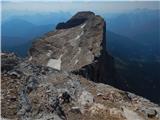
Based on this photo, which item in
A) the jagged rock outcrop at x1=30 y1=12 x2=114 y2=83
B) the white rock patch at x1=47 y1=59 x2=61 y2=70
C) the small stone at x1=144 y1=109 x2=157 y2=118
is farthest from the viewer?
the white rock patch at x1=47 y1=59 x2=61 y2=70

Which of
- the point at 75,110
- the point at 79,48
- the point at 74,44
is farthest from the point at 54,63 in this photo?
the point at 75,110

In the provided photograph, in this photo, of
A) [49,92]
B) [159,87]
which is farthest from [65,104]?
[159,87]

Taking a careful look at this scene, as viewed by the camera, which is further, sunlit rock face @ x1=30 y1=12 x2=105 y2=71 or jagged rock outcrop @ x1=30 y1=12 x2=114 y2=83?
sunlit rock face @ x1=30 y1=12 x2=105 y2=71

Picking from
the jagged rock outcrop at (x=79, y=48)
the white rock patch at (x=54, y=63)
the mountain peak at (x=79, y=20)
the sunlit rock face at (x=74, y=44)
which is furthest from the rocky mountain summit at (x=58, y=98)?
the mountain peak at (x=79, y=20)

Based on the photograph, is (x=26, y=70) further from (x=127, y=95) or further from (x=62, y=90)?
(x=127, y=95)

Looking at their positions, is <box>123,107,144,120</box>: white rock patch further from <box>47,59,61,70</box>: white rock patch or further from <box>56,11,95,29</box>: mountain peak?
<box>56,11,95,29</box>: mountain peak

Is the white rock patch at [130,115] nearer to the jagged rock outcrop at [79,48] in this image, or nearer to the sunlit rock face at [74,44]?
the jagged rock outcrop at [79,48]

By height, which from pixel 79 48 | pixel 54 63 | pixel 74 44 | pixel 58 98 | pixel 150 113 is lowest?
pixel 54 63

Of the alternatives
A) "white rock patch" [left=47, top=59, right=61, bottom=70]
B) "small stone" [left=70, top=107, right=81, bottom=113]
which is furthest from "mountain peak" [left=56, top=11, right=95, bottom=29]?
"small stone" [left=70, top=107, right=81, bottom=113]

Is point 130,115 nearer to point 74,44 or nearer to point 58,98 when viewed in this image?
point 58,98

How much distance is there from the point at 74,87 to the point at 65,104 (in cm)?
353

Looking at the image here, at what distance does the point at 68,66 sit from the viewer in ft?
211

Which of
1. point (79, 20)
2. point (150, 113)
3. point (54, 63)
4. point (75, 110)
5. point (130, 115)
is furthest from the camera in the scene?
point (79, 20)

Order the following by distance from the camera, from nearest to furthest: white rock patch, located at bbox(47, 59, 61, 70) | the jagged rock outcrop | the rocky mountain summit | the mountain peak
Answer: the rocky mountain summit, the jagged rock outcrop, white rock patch, located at bbox(47, 59, 61, 70), the mountain peak
